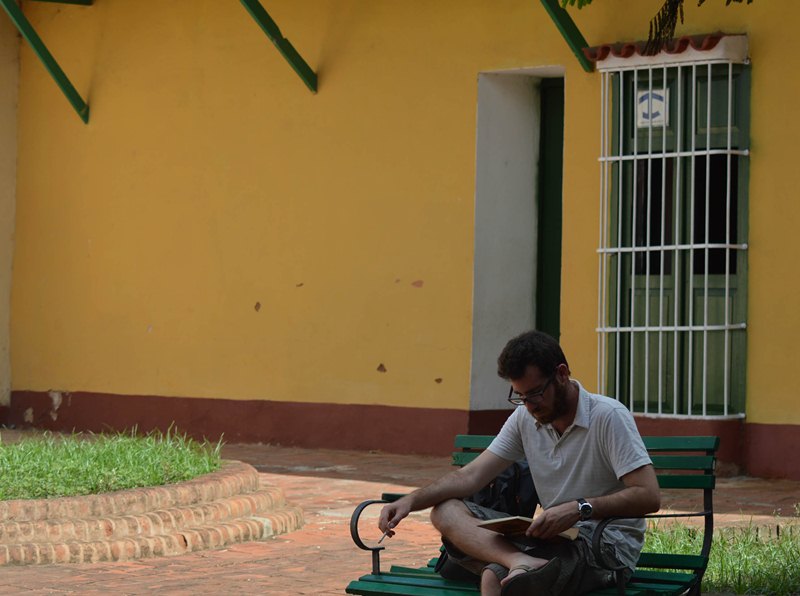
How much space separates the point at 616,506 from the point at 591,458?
10.3 inches

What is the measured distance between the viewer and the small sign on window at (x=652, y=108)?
437 inches

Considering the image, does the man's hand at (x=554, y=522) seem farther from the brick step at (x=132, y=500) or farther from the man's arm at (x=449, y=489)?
the brick step at (x=132, y=500)

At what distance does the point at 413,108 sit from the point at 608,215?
203 centimetres

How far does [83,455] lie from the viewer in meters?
9.29

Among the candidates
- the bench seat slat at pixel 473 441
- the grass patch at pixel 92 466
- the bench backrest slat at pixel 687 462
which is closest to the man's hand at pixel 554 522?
the bench backrest slat at pixel 687 462

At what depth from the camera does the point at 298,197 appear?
→ 1319cm

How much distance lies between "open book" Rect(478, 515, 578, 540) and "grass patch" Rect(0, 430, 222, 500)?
145 inches

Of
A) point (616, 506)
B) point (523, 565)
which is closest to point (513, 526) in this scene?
point (523, 565)

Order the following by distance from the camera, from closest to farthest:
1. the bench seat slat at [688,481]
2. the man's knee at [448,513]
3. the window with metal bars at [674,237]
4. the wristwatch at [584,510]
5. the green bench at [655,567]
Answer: the wristwatch at [584,510] < the green bench at [655,567] < the man's knee at [448,513] < the bench seat slat at [688,481] < the window with metal bars at [674,237]

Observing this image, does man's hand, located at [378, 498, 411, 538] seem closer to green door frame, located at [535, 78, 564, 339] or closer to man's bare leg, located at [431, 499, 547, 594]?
man's bare leg, located at [431, 499, 547, 594]

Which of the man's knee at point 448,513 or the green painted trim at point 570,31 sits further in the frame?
the green painted trim at point 570,31

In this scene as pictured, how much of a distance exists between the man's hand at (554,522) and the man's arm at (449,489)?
1.78ft

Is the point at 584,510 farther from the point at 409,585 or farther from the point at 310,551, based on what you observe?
the point at 310,551

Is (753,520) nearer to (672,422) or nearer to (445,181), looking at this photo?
(672,422)
